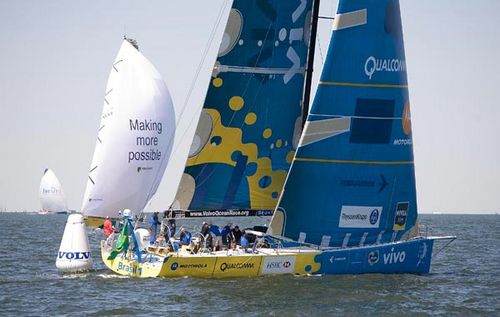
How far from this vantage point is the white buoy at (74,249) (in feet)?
98.2

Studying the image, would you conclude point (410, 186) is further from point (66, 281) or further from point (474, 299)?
point (66, 281)

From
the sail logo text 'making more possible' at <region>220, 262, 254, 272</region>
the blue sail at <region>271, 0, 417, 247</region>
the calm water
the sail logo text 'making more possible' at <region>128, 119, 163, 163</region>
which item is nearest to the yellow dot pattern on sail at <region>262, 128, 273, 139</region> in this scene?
the blue sail at <region>271, 0, 417, 247</region>

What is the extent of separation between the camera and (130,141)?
37844 mm

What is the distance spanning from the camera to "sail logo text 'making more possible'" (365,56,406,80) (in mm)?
29188

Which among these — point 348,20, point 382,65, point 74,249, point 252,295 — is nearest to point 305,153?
point 382,65

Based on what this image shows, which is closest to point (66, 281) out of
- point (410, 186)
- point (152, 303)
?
point (152, 303)

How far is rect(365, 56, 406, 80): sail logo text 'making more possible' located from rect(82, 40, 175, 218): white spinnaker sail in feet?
39.0

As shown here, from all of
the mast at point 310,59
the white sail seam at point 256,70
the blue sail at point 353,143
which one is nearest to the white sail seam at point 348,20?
the blue sail at point 353,143

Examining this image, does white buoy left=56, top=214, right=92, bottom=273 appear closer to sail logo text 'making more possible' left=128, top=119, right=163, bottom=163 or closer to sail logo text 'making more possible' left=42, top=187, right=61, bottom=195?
sail logo text 'making more possible' left=128, top=119, right=163, bottom=163

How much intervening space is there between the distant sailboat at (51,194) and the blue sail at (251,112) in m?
105

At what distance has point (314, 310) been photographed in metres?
23.5

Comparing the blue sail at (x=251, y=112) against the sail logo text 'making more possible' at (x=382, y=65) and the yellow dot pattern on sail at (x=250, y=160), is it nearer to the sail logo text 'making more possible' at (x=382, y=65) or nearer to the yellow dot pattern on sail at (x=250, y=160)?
the yellow dot pattern on sail at (x=250, y=160)

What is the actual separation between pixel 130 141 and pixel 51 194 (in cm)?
9859

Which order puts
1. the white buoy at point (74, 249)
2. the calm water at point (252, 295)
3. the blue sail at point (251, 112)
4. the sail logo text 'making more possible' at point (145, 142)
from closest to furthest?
the calm water at point (252, 295) → the white buoy at point (74, 249) → the blue sail at point (251, 112) → the sail logo text 'making more possible' at point (145, 142)
